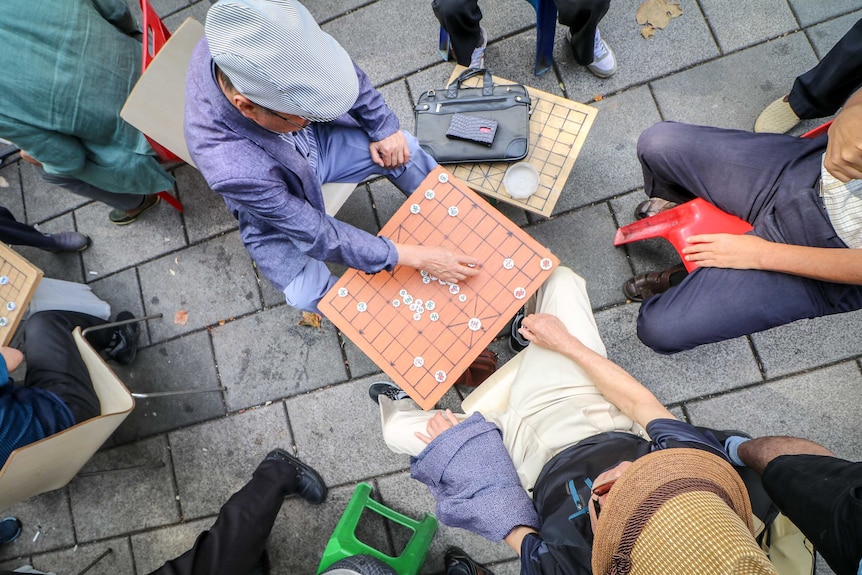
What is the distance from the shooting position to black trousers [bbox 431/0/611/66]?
243 centimetres

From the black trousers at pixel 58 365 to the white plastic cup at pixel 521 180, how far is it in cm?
225

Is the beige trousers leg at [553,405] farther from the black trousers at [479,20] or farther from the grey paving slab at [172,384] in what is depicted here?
the grey paving slab at [172,384]

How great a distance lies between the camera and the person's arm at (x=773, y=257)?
71.2 inches

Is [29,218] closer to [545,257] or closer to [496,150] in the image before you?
[496,150]

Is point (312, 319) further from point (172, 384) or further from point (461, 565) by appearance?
point (461, 565)

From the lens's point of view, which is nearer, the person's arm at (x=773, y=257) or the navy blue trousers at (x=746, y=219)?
the person's arm at (x=773, y=257)

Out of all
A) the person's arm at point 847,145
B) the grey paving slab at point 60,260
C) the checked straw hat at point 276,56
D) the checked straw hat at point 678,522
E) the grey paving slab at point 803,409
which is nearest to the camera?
the checked straw hat at point 678,522

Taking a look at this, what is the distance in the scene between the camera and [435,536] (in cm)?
268

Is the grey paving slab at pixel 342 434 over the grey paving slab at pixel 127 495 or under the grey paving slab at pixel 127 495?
over

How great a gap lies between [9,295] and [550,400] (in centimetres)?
247

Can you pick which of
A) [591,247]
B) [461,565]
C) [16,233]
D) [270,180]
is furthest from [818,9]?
[16,233]

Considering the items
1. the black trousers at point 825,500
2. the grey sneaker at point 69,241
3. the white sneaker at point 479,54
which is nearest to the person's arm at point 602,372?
the black trousers at point 825,500

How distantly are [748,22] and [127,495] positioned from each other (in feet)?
14.9

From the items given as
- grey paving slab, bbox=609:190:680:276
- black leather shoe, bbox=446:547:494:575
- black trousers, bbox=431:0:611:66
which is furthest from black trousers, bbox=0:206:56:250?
grey paving slab, bbox=609:190:680:276
